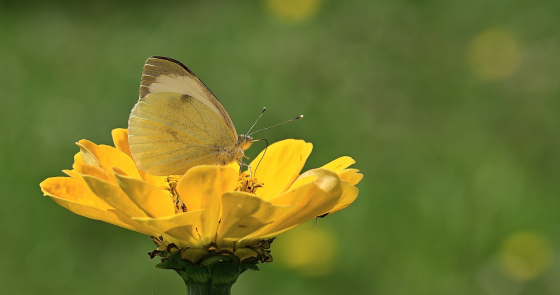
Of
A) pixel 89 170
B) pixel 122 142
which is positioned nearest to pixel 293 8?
pixel 122 142

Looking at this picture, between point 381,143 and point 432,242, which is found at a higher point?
point 381,143

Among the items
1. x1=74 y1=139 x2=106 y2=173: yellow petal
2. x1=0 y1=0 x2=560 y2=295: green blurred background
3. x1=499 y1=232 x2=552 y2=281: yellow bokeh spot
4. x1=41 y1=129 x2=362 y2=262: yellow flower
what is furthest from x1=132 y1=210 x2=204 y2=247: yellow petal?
x1=499 y1=232 x2=552 y2=281: yellow bokeh spot

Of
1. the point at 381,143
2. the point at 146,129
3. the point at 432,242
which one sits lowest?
the point at 432,242

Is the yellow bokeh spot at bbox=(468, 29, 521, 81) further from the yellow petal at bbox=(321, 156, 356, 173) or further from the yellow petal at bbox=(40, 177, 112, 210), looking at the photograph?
the yellow petal at bbox=(40, 177, 112, 210)

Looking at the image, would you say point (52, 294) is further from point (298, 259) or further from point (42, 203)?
point (298, 259)

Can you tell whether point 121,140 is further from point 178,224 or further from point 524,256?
point 524,256

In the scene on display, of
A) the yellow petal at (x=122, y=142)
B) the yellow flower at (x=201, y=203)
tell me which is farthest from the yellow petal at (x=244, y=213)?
the yellow petal at (x=122, y=142)

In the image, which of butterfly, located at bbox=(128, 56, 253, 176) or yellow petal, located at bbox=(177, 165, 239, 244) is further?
butterfly, located at bbox=(128, 56, 253, 176)

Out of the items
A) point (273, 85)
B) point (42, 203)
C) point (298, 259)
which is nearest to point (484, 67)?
point (273, 85)
